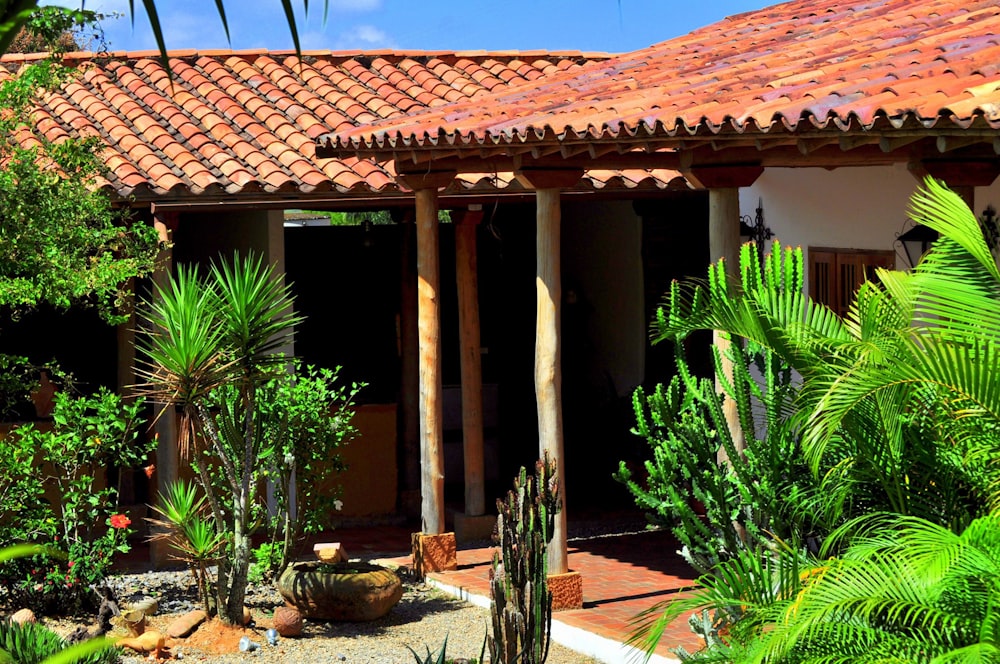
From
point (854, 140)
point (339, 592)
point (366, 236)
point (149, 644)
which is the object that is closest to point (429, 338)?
point (339, 592)

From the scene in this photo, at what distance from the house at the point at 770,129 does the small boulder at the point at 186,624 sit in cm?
202

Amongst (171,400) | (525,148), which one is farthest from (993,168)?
(171,400)

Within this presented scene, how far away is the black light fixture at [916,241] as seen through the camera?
815 centimetres

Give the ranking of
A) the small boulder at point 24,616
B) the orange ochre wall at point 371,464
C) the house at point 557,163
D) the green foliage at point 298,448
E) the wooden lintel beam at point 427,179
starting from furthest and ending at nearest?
the orange ochre wall at point 371,464, the wooden lintel beam at point 427,179, the green foliage at point 298,448, the small boulder at point 24,616, the house at point 557,163

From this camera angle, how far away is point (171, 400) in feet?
24.0

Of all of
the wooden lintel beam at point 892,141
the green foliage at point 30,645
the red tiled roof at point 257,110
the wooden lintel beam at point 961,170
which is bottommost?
the green foliage at point 30,645

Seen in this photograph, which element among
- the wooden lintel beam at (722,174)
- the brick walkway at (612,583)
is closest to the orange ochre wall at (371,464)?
the brick walkway at (612,583)

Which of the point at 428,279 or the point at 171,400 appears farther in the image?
the point at 428,279

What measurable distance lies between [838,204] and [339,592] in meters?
4.53

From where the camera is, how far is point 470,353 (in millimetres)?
10297

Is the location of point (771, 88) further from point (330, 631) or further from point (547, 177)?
point (330, 631)

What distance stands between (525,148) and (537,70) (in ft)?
17.4

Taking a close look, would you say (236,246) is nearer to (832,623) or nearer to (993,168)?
(993,168)

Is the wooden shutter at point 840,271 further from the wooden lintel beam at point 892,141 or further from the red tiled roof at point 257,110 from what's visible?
the wooden lintel beam at point 892,141
